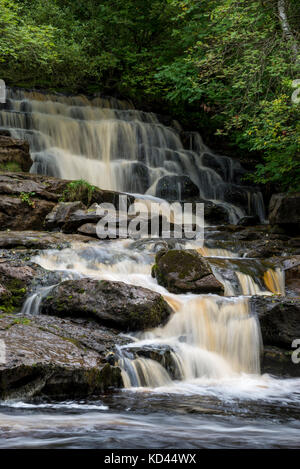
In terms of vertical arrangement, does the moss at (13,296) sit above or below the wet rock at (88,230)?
below

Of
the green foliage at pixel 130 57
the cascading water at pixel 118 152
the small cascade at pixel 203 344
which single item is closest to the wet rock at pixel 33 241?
the small cascade at pixel 203 344

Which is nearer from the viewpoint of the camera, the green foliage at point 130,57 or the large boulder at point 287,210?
the large boulder at point 287,210

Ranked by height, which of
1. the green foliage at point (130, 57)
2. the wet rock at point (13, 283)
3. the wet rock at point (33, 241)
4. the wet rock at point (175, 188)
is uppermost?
the green foliage at point (130, 57)

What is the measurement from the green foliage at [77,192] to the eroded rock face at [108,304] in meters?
5.52

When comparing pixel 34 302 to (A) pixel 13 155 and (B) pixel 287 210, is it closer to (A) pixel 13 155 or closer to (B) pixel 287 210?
(A) pixel 13 155

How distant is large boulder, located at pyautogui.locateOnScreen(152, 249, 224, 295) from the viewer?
279 inches

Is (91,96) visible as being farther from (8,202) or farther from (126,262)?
(126,262)

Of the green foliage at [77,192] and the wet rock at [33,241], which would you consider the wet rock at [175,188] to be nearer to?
the green foliage at [77,192]

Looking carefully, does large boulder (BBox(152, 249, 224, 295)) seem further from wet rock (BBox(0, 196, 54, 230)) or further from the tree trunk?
the tree trunk

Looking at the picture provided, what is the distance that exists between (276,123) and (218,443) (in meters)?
7.23

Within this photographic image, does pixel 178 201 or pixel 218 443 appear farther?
pixel 178 201

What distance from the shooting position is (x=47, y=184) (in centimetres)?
1147

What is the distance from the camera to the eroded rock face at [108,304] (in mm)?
5910
